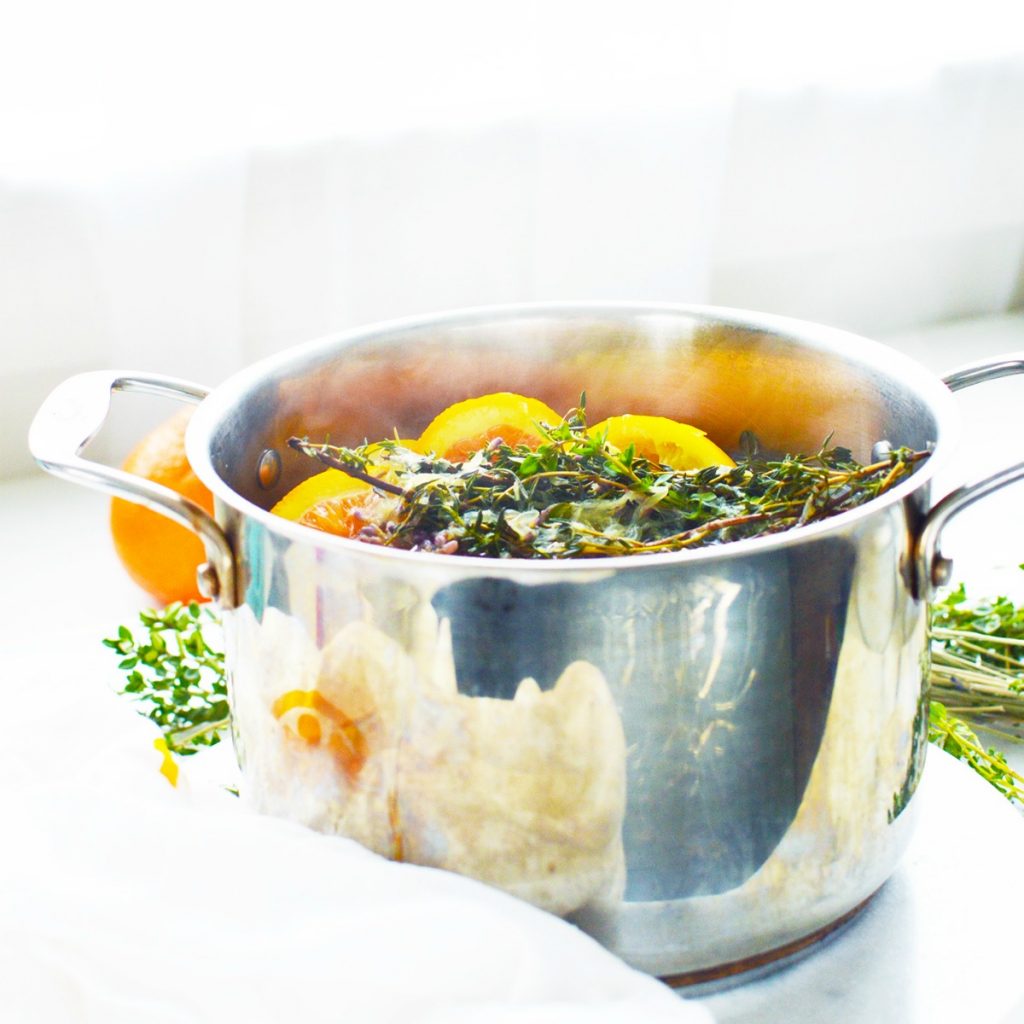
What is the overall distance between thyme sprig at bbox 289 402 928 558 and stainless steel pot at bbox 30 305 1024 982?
0.18ft

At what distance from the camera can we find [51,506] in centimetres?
111

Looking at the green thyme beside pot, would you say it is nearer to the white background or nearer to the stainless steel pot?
the stainless steel pot

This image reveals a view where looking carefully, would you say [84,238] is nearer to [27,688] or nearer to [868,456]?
[27,688]

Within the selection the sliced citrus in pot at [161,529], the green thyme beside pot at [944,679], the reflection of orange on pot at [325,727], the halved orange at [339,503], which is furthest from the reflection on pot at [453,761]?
the sliced citrus in pot at [161,529]

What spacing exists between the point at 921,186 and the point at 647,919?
1.33 metres

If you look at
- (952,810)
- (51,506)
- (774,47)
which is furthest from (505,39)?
(952,810)

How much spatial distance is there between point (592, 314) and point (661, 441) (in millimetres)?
96

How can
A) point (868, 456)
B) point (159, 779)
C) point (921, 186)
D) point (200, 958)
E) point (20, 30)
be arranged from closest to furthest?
point (200, 958) < point (159, 779) < point (868, 456) < point (20, 30) < point (921, 186)

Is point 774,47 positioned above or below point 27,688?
above

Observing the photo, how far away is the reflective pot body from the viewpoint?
0.41 meters

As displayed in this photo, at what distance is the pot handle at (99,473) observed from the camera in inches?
18.7

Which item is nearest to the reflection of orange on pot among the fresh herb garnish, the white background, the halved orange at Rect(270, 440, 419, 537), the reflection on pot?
the reflection on pot

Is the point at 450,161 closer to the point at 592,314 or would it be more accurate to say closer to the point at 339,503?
the point at 592,314

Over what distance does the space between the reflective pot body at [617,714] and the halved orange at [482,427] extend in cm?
15
